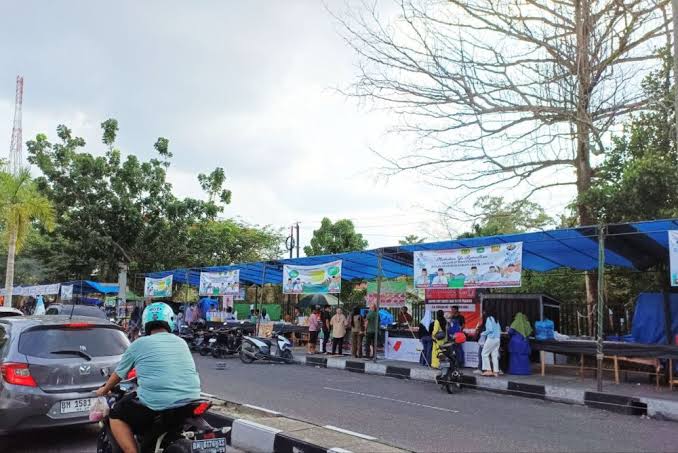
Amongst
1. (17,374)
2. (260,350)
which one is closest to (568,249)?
(260,350)

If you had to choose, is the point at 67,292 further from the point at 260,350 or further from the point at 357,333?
the point at 357,333

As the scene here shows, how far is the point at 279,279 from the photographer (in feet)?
74.3

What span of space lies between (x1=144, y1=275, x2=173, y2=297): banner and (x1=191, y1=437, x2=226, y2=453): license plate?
19427 mm

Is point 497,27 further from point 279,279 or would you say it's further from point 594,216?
point 279,279

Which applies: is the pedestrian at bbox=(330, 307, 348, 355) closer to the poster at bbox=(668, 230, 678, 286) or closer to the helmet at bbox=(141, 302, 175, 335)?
the poster at bbox=(668, 230, 678, 286)

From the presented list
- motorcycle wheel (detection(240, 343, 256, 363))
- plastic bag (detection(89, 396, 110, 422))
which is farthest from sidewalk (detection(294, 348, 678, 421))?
plastic bag (detection(89, 396, 110, 422))

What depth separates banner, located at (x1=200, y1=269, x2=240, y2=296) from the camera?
19.0 m

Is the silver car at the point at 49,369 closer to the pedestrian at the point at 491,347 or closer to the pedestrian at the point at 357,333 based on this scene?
the pedestrian at the point at 491,347

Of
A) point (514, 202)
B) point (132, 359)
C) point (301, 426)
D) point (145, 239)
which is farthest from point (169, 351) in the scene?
point (145, 239)

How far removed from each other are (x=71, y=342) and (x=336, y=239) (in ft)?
85.2

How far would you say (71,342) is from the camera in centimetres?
610

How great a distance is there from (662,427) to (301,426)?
5.35m

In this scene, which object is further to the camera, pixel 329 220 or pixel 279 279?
pixel 329 220

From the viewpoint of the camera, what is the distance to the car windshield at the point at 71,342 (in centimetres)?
583
